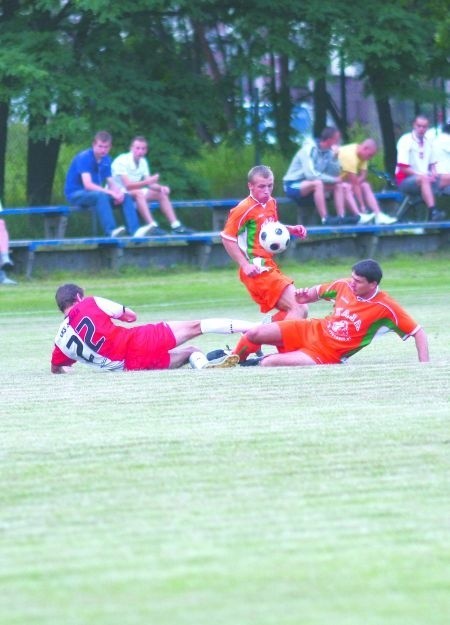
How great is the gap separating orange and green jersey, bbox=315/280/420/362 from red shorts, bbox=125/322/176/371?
1060 millimetres

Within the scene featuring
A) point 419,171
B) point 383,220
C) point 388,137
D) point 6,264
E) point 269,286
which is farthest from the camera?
point 388,137

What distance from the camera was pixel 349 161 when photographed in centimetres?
2078

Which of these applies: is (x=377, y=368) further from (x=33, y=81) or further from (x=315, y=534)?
(x=33, y=81)

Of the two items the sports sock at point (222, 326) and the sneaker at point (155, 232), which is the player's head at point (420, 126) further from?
the sports sock at point (222, 326)

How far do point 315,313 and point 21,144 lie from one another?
8711mm

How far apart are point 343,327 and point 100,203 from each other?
9.51 m

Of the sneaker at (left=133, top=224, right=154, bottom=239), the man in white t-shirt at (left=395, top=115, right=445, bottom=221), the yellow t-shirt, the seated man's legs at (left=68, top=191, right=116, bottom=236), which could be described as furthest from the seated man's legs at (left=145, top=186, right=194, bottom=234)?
the man in white t-shirt at (left=395, top=115, right=445, bottom=221)

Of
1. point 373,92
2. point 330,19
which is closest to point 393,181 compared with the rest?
point 373,92

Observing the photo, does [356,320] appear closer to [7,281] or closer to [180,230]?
[7,281]

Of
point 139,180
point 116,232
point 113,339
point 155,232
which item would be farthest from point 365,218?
point 113,339

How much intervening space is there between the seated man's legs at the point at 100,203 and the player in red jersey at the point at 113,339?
8.54 meters

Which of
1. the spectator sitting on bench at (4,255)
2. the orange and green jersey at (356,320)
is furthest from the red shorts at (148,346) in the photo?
the spectator sitting on bench at (4,255)

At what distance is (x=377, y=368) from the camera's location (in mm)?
9695

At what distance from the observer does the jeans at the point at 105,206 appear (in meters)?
19.0
